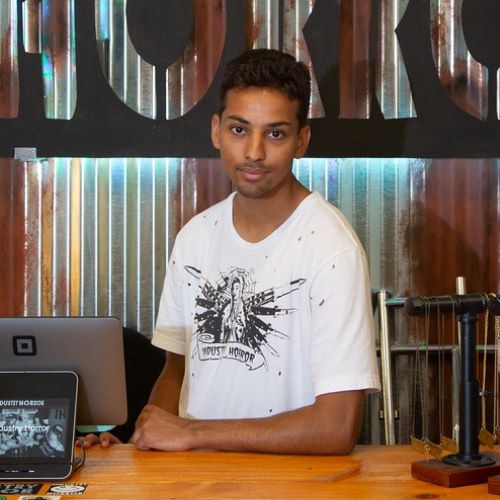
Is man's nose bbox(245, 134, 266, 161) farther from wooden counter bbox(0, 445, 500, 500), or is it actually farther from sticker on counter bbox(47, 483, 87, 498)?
sticker on counter bbox(47, 483, 87, 498)

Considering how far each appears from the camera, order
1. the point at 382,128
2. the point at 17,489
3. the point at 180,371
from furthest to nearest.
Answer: the point at 382,128, the point at 180,371, the point at 17,489

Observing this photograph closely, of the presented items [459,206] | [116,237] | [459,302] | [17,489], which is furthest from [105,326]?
[459,206]

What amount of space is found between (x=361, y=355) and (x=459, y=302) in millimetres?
438

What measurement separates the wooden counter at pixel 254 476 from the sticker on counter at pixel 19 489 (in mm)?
22

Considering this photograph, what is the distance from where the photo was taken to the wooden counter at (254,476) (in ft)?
6.86

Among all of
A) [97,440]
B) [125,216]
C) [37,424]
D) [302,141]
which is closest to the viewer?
[37,424]

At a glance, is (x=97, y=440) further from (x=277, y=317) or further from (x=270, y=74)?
(x=270, y=74)

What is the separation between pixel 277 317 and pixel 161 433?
0.48 m

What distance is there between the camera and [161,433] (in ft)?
8.26

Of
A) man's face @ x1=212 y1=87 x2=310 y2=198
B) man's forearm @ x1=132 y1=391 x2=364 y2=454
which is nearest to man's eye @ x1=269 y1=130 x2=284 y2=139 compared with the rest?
man's face @ x1=212 y1=87 x2=310 y2=198

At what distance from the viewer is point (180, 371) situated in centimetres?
312

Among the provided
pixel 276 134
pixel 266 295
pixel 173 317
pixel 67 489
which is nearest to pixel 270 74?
pixel 276 134

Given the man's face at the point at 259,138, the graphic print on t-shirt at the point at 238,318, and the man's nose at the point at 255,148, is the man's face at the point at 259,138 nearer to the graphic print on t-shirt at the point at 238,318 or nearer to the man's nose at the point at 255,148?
the man's nose at the point at 255,148

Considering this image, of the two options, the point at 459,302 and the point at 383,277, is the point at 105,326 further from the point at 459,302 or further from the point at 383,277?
the point at 383,277
